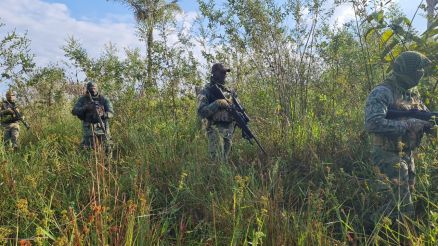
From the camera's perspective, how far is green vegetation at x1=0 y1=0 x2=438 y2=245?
7.75 ft

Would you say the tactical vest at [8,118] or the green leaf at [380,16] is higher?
the green leaf at [380,16]

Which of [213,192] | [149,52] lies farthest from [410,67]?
[149,52]

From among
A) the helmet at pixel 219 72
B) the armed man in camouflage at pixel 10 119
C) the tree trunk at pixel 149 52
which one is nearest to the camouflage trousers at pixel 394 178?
the helmet at pixel 219 72

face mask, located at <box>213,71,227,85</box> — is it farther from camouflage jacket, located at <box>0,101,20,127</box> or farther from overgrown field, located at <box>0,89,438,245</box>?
camouflage jacket, located at <box>0,101,20,127</box>

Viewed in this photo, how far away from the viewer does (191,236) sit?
2.72 meters

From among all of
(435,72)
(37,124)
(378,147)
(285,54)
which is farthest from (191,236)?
(37,124)

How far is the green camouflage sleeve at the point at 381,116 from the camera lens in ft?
9.11

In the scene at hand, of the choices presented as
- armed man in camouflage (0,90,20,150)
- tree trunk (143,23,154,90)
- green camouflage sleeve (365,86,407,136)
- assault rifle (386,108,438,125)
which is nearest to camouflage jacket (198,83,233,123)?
green camouflage sleeve (365,86,407,136)

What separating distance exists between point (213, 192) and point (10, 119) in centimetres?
572

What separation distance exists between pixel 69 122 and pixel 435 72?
6723 mm

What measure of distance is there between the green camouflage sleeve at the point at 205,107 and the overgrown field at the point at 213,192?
1.38ft

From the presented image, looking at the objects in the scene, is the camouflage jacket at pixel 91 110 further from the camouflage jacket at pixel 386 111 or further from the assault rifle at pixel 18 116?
the camouflage jacket at pixel 386 111

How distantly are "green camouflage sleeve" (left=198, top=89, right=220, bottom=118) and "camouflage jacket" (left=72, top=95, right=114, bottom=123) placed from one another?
74.1 inches

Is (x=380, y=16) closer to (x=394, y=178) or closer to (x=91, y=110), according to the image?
(x=394, y=178)
